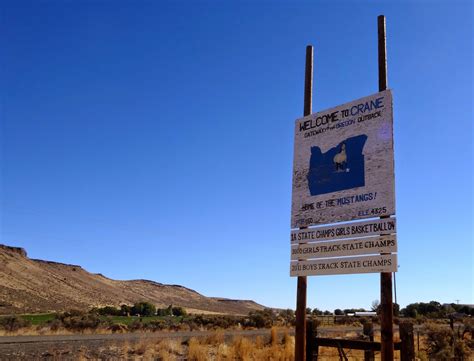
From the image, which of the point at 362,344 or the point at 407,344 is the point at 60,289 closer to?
the point at 362,344

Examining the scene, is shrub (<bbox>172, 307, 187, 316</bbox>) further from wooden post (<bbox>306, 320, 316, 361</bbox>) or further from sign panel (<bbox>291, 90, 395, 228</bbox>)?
sign panel (<bbox>291, 90, 395, 228</bbox>)

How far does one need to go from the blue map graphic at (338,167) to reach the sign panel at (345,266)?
4.22 feet

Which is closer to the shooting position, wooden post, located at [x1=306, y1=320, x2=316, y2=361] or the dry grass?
wooden post, located at [x1=306, y1=320, x2=316, y2=361]

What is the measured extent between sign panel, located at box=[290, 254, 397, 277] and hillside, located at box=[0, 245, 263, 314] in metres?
55.8

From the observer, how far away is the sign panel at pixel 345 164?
8.98 meters

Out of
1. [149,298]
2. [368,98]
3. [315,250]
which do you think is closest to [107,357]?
[315,250]

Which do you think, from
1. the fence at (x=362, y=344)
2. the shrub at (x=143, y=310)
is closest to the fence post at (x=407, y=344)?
the fence at (x=362, y=344)

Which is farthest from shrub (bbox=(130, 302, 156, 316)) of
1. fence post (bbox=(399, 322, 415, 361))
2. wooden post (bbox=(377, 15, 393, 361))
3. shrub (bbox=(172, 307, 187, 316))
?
wooden post (bbox=(377, 15, 393, 361))

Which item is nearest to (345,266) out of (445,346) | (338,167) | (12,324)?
(338,167)

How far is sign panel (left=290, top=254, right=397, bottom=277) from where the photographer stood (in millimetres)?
8594

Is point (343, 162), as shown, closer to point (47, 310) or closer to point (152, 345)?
point (152, 345)

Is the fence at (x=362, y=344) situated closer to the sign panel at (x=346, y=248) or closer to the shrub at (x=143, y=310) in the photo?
the sign panel at (x=346, y=248)

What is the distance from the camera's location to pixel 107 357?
18844 millimetres

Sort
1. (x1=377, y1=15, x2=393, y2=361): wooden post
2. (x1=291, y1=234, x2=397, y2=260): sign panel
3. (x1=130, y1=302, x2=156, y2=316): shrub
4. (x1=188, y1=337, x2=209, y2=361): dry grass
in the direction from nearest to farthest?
(x1=377, y1=15, x2=393, y2=361): wooden post → (x1=291, y1=234, x2=397, y2=260): sign panel → (x1=188, y1=337, x2=209, y2=361): dry grass → (x1=130, y1=302, x2=156, y2=316): shrub
